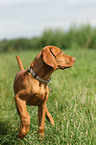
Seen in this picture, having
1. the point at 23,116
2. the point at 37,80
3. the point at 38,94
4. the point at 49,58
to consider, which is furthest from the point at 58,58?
the point at 23,116

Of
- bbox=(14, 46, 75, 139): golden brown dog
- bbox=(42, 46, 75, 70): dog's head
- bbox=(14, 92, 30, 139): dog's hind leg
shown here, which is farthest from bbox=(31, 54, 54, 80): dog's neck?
bbox=(14, 92, 30, 139): dog's hind leg

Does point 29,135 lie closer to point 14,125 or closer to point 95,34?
point 14,125

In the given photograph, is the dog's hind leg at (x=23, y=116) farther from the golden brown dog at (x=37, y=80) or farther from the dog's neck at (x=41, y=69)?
the dog's neck at (x=41, y=69)

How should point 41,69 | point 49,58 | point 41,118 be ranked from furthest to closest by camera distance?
point 41,118, point 41,69, point 49,58

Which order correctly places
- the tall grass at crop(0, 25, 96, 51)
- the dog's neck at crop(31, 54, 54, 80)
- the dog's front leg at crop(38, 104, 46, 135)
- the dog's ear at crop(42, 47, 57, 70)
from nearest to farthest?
the dog's ear at crop(42, 47, 57, 70)
the dog's neck at crop(31, 54, 54, 80)
the dog's front leg at crop(38, 104, 46, 135)
the tall grass at crop(0, 25, 96, 51)

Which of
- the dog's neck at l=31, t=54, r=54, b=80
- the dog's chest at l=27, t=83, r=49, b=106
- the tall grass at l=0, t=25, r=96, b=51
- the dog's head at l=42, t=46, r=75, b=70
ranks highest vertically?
the dog's head at l=42, t=46, r=75, b=70

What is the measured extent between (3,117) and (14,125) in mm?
254

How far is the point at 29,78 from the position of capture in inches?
99.6

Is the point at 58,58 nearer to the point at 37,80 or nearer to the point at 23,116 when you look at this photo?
the point at 37,80

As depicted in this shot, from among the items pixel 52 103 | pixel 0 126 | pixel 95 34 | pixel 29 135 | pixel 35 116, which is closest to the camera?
pixel 29 135

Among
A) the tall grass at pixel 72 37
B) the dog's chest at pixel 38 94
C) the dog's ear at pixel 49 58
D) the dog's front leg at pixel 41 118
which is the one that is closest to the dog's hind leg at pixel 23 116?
the dog's chest at pixel 38 94

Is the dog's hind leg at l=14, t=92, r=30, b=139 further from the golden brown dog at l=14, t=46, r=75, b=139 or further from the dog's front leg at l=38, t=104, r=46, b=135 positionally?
the dog's front leg at l=38, t=104, r=46, b=135

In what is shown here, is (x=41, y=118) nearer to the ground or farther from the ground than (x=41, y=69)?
nearer to the ground

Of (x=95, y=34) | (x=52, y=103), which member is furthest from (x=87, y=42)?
(x=52, y=103)
